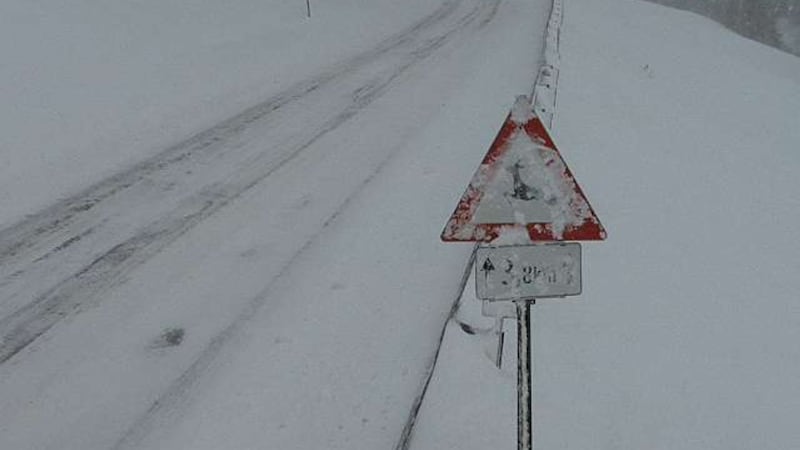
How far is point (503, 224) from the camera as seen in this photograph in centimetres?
321

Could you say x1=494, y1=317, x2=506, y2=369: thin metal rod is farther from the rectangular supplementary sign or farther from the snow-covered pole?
the snow-covered pole

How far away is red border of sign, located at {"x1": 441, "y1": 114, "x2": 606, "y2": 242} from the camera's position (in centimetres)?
319

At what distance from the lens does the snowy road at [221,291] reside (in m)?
4.64

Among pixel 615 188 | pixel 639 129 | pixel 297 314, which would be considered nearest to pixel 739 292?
pixel 615 188

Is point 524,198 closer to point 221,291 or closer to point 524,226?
point 524,226

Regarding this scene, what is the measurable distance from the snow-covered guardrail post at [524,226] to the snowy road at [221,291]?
5.40 ft

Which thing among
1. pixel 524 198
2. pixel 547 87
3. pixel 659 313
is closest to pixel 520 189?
pixel 524 198

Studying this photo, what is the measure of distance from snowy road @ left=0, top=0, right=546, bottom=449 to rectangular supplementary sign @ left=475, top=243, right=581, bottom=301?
66.3 inches

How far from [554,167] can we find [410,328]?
2.55 metres

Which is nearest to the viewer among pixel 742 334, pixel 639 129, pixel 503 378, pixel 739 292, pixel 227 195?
pixel 503 378

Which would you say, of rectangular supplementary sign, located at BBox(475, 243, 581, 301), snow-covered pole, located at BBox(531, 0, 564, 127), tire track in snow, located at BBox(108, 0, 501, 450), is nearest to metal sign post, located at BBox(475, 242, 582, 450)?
rectangular supplementary sign, located at BBox(475, 243, 581, 301)

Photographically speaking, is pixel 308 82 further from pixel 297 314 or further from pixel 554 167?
pixel 554 167

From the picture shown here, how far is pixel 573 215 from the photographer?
10.5ft

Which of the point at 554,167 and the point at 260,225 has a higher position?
the point at 554,167
